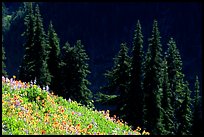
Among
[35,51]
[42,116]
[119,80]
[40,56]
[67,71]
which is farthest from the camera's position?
[35,51]

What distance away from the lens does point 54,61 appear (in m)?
59.5

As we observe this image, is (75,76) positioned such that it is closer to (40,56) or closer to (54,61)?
(54,61)

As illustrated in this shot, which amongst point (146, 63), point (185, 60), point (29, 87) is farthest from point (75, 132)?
point (185, 60)

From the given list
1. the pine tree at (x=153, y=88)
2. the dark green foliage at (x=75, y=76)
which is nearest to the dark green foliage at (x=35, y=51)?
the dark green foliage at (x=75, y=76)

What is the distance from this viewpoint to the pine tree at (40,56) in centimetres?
5581

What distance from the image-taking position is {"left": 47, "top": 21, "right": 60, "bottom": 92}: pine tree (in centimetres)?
5859

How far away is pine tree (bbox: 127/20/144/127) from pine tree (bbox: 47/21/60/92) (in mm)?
13242

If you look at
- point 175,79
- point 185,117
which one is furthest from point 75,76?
point 185,117

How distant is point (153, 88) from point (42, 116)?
38415 mm

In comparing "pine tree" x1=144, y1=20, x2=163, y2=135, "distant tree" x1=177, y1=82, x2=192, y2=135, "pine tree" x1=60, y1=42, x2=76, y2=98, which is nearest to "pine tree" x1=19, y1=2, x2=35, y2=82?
"pine tree" x1=60, y1=42, x2=76, y2=98

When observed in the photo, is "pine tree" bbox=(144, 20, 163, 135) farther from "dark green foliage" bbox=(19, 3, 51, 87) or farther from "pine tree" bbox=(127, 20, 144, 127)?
"dark green foliage" bbox=(19, 3, 51, 87)

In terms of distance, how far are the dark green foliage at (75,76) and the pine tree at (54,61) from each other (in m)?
1.08

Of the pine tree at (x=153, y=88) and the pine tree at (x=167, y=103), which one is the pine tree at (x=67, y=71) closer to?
the pine tree at (x=153, y=88)

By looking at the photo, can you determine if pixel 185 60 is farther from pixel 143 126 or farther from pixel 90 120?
pixel 90 120
